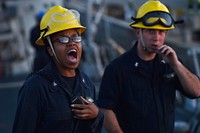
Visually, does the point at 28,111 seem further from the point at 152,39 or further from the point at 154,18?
the point at 154,18

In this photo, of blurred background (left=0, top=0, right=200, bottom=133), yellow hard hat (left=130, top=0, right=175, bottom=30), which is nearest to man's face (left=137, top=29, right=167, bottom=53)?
yellow hard hat (left=130, top=0, right=175, bottom=30)

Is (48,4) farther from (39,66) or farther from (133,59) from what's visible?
(133,59)

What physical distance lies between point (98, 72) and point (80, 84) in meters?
8.51

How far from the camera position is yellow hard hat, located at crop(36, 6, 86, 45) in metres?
2.88

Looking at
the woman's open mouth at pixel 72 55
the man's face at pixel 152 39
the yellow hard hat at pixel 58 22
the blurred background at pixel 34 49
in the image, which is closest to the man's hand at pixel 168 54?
the man's face at pixel 152 39

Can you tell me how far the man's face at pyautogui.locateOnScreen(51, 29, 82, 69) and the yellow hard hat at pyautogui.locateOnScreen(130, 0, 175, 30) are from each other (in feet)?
3.04

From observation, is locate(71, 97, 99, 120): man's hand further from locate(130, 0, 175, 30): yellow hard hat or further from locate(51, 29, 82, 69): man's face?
locate(130, 0, 175, 30): yellow hard hat

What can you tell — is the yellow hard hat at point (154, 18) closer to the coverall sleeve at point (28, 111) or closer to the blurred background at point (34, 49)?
the coverall sleeve at point (28, 111)

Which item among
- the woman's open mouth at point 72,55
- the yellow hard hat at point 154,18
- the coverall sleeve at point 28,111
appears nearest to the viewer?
the coverall sleeve at point 28,111

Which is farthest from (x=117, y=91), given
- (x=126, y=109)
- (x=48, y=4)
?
(x=48, y=4)

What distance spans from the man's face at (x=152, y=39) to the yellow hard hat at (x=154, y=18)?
37mm

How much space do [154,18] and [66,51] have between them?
3.39ft

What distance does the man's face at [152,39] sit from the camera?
361 cm

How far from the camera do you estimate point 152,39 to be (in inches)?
143
